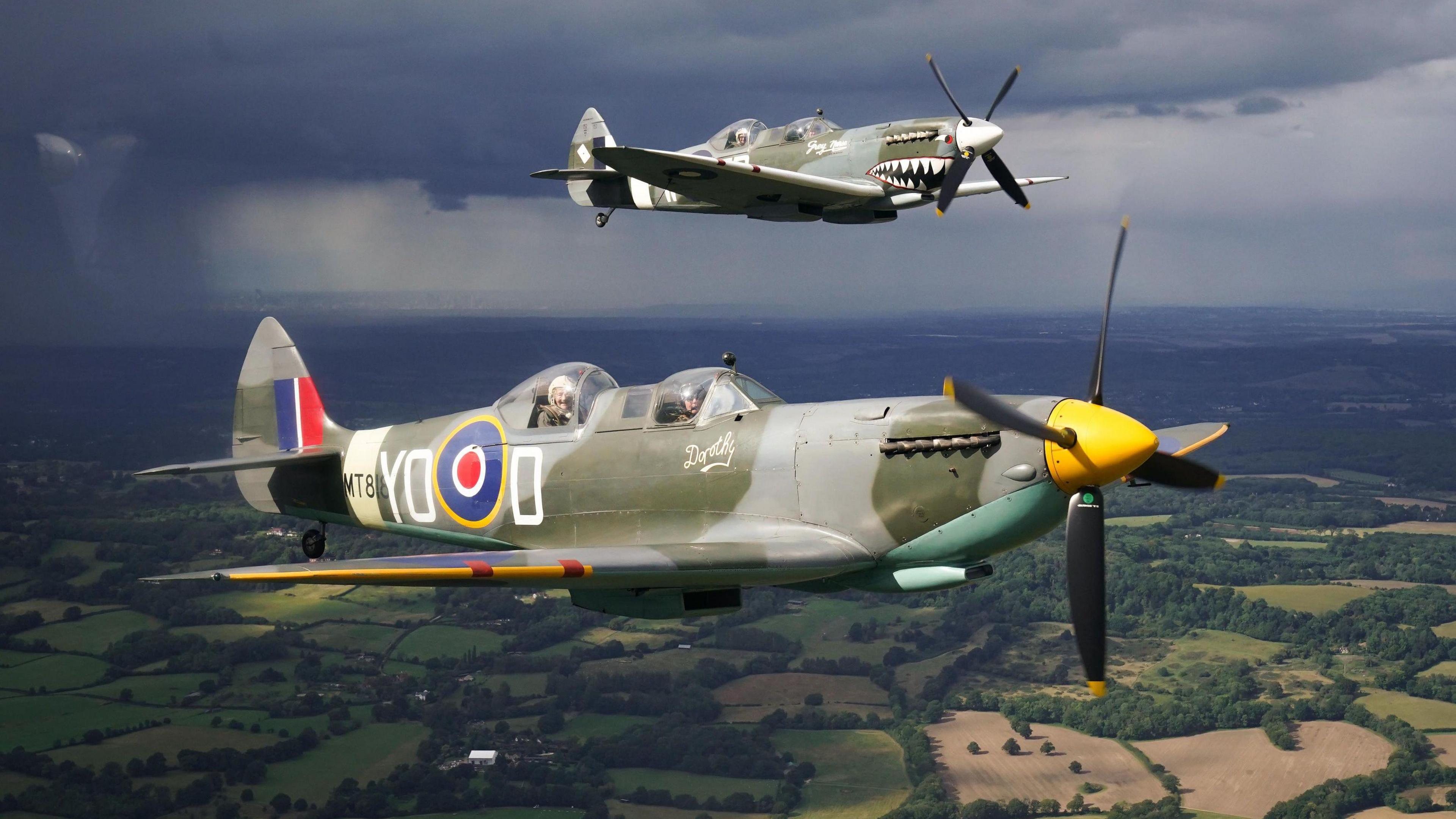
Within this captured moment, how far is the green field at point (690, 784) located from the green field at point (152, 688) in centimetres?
2835

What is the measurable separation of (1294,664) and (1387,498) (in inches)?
2580

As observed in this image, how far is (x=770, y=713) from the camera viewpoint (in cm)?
8019

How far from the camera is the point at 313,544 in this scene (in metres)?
16.1

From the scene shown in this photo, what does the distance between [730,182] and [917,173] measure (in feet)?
10.7

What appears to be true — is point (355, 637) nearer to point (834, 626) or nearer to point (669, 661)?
point (669, 661)

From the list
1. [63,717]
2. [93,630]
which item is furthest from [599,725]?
[93,630]

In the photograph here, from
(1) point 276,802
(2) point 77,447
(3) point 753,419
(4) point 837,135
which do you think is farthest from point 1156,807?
(2) point 77,447

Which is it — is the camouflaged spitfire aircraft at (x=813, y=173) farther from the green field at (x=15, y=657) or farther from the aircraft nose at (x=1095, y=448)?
the green field at (x=15, y=657)

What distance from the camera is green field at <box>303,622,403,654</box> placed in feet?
281

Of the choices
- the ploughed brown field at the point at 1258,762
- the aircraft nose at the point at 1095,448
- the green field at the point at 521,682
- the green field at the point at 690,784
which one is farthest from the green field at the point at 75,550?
the aircraft nose at the point at 1095,448

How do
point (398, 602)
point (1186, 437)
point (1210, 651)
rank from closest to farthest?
point (1186, 437)
point (398, 602)
point (1210, 651)

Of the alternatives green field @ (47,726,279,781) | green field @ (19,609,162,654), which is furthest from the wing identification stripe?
green field @ (19,609,162,654)

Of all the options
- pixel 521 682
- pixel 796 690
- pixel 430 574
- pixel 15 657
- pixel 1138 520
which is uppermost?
pixel 430 574

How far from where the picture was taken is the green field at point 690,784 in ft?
225
